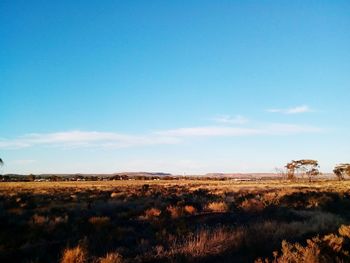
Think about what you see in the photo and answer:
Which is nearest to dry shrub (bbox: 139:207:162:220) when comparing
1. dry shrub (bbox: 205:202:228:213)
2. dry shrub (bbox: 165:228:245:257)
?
dry shrub (bbox: 205:202:228:213)

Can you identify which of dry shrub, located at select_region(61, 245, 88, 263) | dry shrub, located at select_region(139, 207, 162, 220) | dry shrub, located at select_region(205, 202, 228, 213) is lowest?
dry shrub, located at select_region(61, 245, 88, 263)

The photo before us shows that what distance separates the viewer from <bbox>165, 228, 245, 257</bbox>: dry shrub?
30.3 ft

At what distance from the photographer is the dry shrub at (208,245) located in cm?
925

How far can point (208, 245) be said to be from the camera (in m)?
9.90

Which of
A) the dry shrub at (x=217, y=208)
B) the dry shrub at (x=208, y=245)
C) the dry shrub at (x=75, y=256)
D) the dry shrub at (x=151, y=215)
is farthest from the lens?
the dry shrub at (x=217, y=208)

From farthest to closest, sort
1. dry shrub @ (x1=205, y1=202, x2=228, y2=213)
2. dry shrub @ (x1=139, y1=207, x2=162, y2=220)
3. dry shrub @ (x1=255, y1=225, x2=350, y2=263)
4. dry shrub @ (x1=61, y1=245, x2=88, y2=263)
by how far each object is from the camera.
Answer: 1. dry shrub @ (x1=205, y1=202, x2=228, y2=213)
2. dry shrub @ (x1=139, y1=207, x2=162, y2=220)
3. dry shrub @ (x1=61, y1=245, x2=88, y2=263)
4. dry shrub @ (x1=255, y1=225, x2=350, y2=263)

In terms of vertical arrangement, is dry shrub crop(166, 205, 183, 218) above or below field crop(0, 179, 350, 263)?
above

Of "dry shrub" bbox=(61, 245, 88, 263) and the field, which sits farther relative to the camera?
the field

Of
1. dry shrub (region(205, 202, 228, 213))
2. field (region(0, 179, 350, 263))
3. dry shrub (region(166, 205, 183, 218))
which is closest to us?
field (region(0, 179, 350, 263))

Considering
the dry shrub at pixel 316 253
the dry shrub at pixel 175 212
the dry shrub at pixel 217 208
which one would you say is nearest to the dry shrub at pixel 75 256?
the dry shrub at pixel 316 253

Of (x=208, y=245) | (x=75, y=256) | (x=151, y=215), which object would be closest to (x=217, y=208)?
(x=151, y=215)

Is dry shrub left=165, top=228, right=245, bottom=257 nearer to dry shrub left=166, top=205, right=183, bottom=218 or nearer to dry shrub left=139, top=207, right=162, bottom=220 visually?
dry shrub left=139, top=207, right=162, bottom=220

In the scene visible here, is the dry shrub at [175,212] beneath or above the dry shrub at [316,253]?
above

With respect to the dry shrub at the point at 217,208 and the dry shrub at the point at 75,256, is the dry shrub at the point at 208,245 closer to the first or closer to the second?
the dry shrub at the point at 75,256
